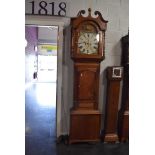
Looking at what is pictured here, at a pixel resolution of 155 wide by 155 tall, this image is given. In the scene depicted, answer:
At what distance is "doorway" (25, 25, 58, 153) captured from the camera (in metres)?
5.32

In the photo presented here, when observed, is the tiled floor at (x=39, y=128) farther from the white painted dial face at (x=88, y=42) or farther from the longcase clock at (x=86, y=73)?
the white painted dial face at (x=88, y=42)

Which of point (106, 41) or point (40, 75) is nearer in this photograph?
point (106, 41)

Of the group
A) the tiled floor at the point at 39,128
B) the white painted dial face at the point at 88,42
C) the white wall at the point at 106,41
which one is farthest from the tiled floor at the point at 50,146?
the white painted dial face at the point at 88,42

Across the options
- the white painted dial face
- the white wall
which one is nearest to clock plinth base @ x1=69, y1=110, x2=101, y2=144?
the white wall

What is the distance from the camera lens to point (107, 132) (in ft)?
11.6

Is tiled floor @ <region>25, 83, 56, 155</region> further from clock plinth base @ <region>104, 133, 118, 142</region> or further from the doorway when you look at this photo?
clock plinth base @ <region>104, 133, 118, 142</region>

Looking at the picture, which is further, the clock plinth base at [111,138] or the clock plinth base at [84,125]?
the clock plinth base at [111,138]

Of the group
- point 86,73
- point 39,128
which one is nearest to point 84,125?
point 86,73

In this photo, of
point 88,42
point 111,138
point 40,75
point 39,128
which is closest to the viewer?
point 88,42

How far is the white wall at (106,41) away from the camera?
3504 millimetres

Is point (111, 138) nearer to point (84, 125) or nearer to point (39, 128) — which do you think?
point (84, 125)

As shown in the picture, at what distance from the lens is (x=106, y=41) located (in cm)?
358

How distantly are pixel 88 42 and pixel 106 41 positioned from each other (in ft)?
1.32

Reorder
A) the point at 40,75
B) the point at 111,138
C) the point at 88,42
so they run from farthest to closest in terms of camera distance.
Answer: the point at 40,75
the point at 111,138
the point at 88,42
